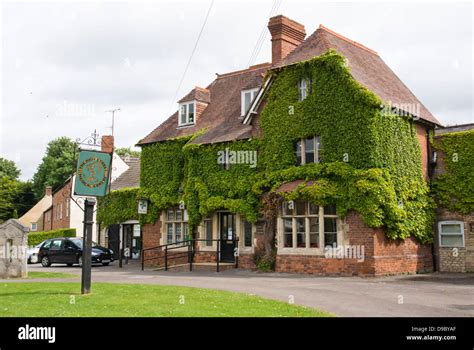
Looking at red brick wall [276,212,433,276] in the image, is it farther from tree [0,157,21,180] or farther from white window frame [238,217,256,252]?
tree [0,157,21,180]

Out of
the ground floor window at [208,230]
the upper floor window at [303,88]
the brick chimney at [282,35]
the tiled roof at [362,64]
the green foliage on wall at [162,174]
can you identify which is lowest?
the ground floor window at [208,230]

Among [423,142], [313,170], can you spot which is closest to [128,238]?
[313,170]

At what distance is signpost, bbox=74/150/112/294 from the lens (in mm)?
13727

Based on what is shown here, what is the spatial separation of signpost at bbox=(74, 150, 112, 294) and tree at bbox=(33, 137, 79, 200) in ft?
203

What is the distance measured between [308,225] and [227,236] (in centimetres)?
538

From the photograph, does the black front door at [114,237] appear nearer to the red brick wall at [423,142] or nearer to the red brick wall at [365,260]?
the red brick wall at [365,260]

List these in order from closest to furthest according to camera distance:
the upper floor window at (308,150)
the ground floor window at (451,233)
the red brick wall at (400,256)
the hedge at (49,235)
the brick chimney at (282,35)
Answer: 1. the red brick wall at (400,256)
2. the upper floor window at (308,150)
3. the ground floor window at (451,233)
4. the brick chimney at (282,35)
5. the hedge at (49,235)

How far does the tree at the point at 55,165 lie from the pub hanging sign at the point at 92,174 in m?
61.9

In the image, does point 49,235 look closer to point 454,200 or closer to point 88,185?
point 454,200

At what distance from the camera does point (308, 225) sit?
22172 mm

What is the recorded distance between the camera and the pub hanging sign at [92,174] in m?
13.8

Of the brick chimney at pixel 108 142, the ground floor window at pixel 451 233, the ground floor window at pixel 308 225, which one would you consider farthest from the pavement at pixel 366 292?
the brick chimney at pixel 108 142

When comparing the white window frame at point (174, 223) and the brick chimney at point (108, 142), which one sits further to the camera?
the brick chimney at point (108, 142)

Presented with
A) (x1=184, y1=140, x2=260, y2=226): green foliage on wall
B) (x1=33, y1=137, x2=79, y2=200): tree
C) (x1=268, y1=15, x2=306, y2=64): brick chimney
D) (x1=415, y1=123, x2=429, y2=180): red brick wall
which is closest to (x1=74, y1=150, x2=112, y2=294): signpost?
(x1=184, y1=140, x2=260, y2=226): green foliage on wall
